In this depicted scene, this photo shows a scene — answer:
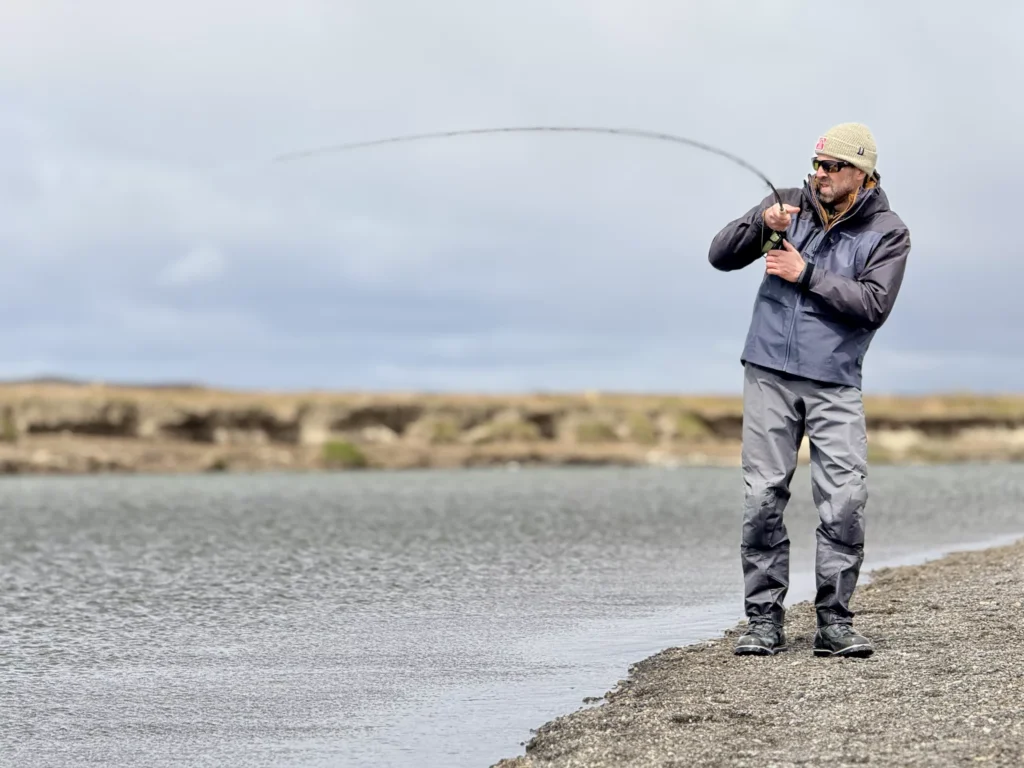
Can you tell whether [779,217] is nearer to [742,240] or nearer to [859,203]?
[742,240]

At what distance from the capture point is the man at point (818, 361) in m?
5.82

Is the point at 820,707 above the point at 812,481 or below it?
below

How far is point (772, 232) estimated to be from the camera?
233 inches

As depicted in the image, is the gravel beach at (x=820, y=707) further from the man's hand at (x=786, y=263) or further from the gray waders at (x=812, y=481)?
the man's hand at (x=786, y=263)

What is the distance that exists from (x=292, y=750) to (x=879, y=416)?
143ft

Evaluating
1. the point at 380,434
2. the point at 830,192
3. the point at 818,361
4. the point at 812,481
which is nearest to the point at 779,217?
the point at 830,192

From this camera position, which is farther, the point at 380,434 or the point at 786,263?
the point at 380,434

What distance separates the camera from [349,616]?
7.76 metres

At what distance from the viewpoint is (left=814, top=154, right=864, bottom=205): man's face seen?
232 inches

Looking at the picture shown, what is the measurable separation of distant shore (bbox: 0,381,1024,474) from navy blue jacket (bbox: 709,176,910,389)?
92.3ft

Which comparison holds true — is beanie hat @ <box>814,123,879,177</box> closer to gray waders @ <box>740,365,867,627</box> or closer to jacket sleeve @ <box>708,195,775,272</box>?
jacket sleeve @ <box>708,195,775,272</box>

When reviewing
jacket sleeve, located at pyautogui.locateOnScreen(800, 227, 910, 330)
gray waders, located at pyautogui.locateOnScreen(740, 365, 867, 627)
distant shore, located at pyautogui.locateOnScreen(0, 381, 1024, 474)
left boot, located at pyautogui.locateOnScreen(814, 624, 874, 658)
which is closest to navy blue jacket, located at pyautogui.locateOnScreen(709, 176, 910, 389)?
jacket sleeve, located at pyautogui.locateOnScreen(800, 227, 910, 330)

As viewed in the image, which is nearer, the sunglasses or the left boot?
the left boot

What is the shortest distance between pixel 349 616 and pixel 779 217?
3.58 metres
